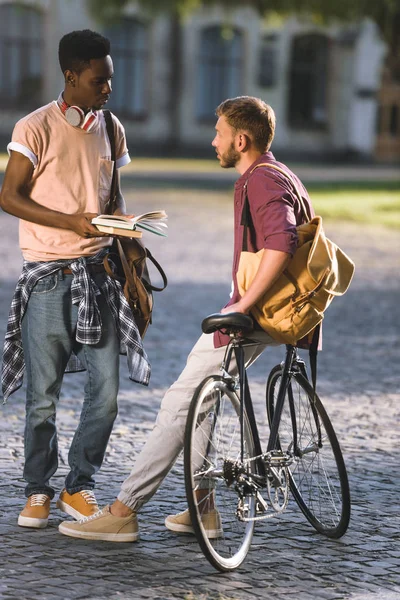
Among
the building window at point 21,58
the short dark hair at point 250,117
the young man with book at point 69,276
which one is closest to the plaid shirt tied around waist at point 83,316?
the young man with book at point 69,276

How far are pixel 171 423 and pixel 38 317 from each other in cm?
68

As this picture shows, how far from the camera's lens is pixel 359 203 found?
2388cm

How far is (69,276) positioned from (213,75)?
37904mm

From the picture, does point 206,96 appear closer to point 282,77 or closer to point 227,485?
point 282,77

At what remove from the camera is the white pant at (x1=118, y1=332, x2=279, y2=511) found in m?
4.91

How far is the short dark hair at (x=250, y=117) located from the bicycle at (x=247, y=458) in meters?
0.67

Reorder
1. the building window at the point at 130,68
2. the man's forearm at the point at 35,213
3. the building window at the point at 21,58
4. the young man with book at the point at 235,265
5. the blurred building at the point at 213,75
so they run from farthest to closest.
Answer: the building window at the point at 130,68, the blurred building at the point at 213,75, the building window at the point at 21,58, the man's forearm at the point at 35,213, the young man with book at the point at 235,265

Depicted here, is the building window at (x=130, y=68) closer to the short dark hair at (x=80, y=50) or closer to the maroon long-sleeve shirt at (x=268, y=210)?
the short dark hair at (x=80, y=50)

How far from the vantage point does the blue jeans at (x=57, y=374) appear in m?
5.12

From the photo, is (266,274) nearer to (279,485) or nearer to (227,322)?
(227,322)

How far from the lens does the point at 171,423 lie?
4910 mm

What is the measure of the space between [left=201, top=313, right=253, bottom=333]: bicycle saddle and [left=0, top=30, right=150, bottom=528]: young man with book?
21.7 inches

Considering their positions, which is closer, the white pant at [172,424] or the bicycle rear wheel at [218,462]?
the bicycle rear wheel at [218,462]

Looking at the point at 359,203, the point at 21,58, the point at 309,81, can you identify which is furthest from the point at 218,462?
the point at 309,81
